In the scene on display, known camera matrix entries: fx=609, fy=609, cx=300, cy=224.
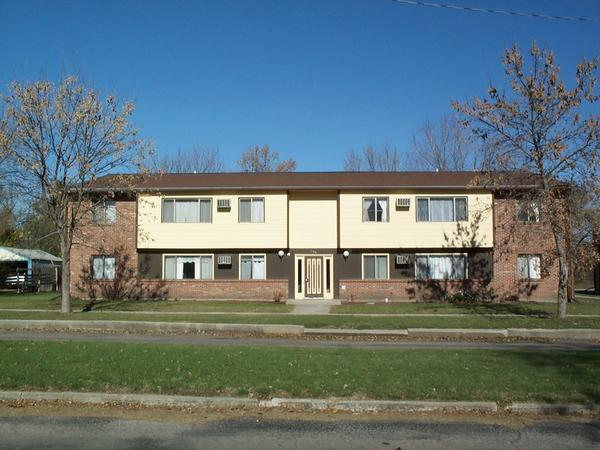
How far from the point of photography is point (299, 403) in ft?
26.5

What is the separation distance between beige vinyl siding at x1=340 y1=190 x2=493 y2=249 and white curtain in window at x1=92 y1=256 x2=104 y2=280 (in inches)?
465

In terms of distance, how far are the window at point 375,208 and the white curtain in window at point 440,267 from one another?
125 inches

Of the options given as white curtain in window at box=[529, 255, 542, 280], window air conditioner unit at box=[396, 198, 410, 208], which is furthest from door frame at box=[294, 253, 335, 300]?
white curtain in window at box=[529, 255, 542, 280]

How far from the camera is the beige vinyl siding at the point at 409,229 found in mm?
28781

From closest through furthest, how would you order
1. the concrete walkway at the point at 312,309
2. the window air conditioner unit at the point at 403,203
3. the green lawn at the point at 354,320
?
the green lawn at the point at 354,320 → the concrete walkway at the point at 312,309 → the window air conditioner unit at the point at 403,203

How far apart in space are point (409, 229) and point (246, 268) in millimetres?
8038

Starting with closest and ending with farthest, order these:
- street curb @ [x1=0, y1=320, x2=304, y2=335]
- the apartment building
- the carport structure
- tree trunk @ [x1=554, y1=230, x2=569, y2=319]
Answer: street curb @ [x1=0, y1=320, x2=304, y2=335] < tree trunk @ [x1=554, y1=230, x2=569, y2=319] < the apartment building < the carport structure

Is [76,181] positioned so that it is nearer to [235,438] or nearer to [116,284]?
[116,284]

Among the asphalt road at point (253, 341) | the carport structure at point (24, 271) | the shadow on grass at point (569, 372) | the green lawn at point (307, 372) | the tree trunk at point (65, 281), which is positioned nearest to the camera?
the shadow on grass at point (569, 372)

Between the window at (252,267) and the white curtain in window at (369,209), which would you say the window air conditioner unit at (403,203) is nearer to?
the white curtain in window at (369,209)

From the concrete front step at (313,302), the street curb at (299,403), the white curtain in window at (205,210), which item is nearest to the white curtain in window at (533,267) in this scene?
the concrete front step at (313,302)

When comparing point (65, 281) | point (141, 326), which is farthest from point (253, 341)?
point (65, 281)

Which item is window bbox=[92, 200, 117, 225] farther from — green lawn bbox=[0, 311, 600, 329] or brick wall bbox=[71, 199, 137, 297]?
green lawn bbox=[0, 311, 600, 329]

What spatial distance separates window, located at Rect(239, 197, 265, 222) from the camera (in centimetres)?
2930
